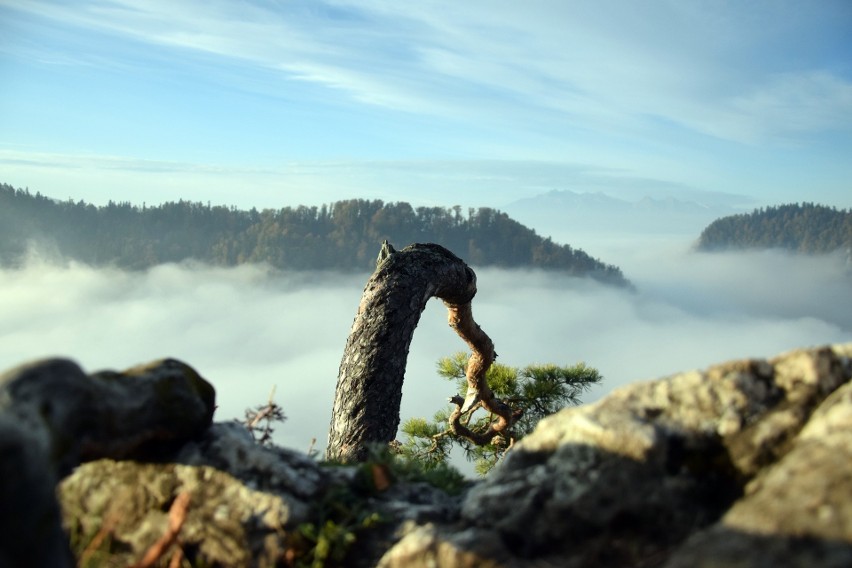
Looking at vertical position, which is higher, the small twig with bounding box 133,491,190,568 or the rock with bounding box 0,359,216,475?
the rock with bounding box 0,359,216,475

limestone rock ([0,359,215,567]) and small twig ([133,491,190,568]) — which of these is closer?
limestone rock ([0,359,215,567])

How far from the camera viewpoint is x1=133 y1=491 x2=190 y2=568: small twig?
3.82m

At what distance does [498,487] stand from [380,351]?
4985 millimetres

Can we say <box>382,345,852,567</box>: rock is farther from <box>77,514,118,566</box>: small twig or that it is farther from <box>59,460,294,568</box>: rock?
<box>77,514,118,566</box>: small twig

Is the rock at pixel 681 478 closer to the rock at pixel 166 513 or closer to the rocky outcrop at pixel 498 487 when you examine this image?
the rocky outcrop at pixel 498 487

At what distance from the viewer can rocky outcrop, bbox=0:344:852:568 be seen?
2.92 meters

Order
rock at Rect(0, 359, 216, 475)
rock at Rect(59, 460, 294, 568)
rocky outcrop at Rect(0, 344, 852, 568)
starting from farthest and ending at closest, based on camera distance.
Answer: rock at Rect(59, 460, 294, 568) < rock at Rect(0, 359, 216, 475) < rocky outcrop at Rect(0, 344, 852, 568)

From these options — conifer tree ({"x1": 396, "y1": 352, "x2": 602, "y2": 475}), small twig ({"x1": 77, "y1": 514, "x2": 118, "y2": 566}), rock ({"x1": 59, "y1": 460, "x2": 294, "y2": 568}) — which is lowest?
conifer tree ({"x1": 396, "y1": 352, "x2": 602, "y2": 475})

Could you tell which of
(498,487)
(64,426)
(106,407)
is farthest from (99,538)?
(498,487)

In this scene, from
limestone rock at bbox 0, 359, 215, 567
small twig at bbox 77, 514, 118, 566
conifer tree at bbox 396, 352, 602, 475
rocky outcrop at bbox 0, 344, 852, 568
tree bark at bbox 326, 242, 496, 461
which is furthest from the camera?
conifer tree at bbox 396, 352, 602, 475

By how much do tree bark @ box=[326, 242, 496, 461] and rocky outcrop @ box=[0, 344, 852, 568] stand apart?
4109mm

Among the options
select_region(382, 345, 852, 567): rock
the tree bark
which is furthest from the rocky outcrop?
the tree bark

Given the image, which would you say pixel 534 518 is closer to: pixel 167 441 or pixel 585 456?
pixel 585 456

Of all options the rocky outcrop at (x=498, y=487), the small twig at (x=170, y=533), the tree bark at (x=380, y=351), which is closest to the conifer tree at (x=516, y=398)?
the tree bark at (x=380, y=351)
